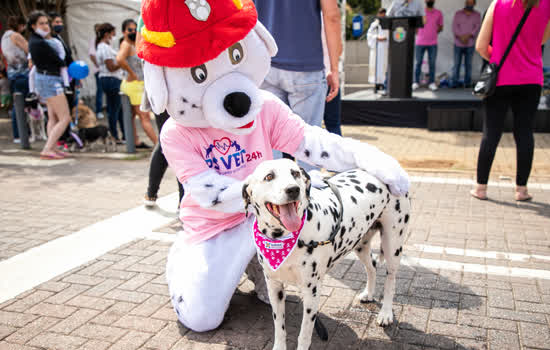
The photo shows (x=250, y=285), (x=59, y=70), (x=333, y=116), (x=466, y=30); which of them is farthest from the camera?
(x=466, y=30)

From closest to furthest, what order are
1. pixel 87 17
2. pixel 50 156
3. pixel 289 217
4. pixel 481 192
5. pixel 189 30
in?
pixel 289 217 → pixel 189 30 → pixel 481 192 → pixel 50 156 → pixel 87 17

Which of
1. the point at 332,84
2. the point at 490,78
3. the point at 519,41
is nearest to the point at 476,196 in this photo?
the point at 490,78

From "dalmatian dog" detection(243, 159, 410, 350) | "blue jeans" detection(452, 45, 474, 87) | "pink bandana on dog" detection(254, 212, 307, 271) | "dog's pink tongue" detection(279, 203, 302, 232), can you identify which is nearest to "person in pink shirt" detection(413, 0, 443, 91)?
"blue jeans" detection(452, 45, 474, 87)

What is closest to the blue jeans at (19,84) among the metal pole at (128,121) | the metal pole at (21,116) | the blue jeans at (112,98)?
the metal pole at (21,116)

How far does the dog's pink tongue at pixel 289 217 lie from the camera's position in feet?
6.90

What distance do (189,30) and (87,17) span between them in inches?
513

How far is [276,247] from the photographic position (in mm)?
2285

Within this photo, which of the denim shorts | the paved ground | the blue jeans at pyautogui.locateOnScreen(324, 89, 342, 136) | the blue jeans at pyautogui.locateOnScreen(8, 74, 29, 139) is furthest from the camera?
the blue jeans at pyautogui.locateOnScreen(8, 74, 29, 139)

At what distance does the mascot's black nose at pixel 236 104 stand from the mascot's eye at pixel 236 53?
229mm

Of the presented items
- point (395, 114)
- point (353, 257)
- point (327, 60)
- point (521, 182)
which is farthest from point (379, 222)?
point (395, 114)

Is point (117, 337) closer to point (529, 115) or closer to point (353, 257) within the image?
point (353, 257)

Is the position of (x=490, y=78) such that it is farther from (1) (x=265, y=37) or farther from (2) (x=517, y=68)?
(1) (x=265, y=37)

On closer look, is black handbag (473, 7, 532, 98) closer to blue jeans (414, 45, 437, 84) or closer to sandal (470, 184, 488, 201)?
sandal (470, 184, 488, 201)

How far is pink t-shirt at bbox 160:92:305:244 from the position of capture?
9.63 ft
